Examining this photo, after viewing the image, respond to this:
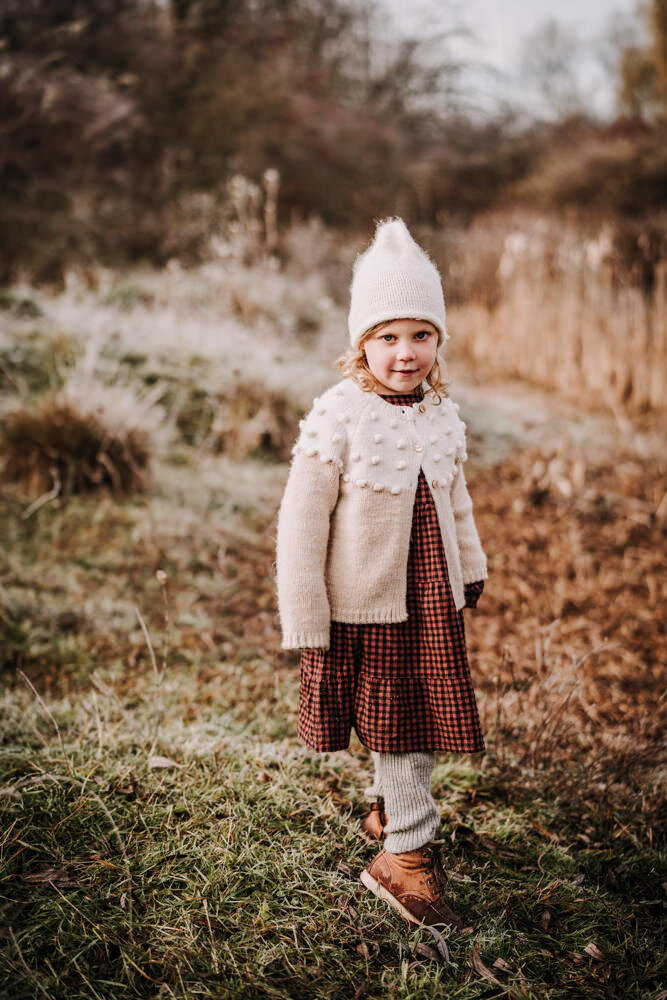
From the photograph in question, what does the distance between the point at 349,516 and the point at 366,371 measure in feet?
1.28

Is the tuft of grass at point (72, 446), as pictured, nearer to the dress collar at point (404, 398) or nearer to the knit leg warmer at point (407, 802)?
the dress collar at point (404, 398)

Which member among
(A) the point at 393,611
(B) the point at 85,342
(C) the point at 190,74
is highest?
(C) the point at 190,74

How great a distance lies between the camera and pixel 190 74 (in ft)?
32.1

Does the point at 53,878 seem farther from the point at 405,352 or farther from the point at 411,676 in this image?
the point at 405,352

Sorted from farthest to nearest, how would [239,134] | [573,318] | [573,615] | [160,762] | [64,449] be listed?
[239,134] → [573,318] → [64,449] → [573,615] → [160,762]

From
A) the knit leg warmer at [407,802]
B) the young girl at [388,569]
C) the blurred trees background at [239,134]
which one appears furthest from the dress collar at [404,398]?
the blurred trees background at [239,134]

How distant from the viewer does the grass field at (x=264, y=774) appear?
167 centimetres

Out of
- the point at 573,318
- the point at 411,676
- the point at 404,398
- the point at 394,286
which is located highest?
the point at 573,318

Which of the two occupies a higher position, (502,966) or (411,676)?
(411,676)

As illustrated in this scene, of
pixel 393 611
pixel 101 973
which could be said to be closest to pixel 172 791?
pixel 101 973

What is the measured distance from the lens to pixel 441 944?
171cm

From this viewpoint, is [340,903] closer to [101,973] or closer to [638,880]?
[101,973]

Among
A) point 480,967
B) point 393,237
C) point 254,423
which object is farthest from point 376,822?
point 254,423

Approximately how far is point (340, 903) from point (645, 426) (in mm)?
4839
